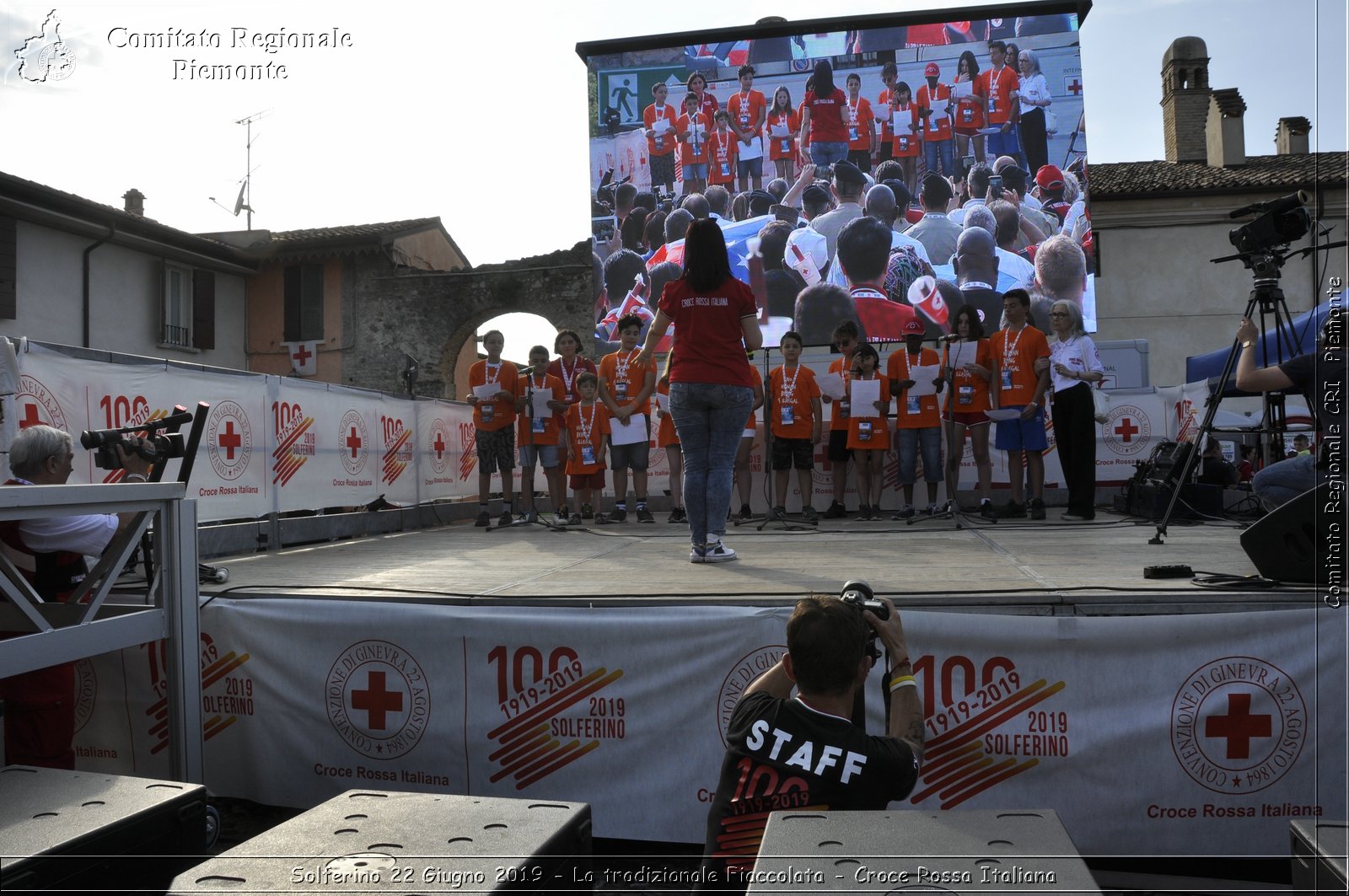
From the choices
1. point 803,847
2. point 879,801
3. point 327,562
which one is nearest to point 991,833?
point 803,847

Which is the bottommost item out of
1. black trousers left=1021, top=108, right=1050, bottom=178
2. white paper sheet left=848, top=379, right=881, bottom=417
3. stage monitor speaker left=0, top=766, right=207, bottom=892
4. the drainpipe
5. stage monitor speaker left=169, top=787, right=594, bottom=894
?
stage monitor speaker left=0, top=766, right=207, bottom=892

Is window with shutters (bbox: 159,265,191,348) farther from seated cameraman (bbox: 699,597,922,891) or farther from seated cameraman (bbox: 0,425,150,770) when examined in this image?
seated cameraman (bbox: 699,597,922,891)

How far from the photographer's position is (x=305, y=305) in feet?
65.2

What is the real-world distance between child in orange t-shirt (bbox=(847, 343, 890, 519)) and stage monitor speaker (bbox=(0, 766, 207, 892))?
629 centimetres

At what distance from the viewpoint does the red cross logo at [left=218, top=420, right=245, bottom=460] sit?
591 centimetres

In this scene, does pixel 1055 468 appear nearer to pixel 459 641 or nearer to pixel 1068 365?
pixel 1068 365

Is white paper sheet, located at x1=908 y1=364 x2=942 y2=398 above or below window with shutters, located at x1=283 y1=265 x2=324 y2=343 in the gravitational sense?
below

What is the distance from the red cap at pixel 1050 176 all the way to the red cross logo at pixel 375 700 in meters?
10.7

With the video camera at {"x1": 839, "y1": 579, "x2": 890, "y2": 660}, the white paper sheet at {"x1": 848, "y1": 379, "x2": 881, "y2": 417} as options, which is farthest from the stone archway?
the video camera at {"x1": 839, "y1": 579, "x2": 890, "y2": 660}

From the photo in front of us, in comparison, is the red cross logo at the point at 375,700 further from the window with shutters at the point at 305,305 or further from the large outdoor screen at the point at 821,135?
the window with shutters at the point at 305,305

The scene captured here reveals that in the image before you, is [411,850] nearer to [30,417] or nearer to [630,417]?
[30,417]

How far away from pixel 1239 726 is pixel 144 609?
3647mm

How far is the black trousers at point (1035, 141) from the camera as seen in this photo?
11.4m

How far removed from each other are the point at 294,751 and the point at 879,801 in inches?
101
